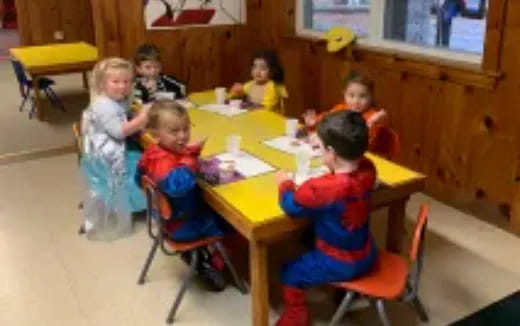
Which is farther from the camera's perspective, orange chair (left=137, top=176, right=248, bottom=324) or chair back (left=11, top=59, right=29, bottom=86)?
chair back (left=11, top=59, right=29, bottom=86)

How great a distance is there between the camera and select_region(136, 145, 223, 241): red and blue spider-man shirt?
189 centimetres

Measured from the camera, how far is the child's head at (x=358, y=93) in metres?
2.39

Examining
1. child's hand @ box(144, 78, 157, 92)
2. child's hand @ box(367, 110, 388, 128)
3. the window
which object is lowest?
child's hand @ box(367, 110, 388, 128)

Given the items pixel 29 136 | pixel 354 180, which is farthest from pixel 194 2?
pixel 354 180

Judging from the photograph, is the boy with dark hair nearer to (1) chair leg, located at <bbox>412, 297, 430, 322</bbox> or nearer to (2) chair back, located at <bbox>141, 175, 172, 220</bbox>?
(2) chair back, located at <bbox>141, 175, 172, 220</bbox>

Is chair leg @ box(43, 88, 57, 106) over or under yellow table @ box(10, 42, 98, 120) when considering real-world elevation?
under

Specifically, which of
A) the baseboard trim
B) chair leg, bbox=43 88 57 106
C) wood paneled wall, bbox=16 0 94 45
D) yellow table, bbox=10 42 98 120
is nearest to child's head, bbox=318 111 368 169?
the baseboard trim

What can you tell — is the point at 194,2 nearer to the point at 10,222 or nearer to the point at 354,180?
the point at 10,222

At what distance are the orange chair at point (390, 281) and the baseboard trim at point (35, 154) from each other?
3.05 m

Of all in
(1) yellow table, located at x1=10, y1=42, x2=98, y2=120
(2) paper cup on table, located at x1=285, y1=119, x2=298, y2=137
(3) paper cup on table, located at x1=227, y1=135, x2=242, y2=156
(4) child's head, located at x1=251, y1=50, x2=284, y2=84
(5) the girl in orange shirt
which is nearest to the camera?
(3) paper cup on table, located at x1=227, y1=135, x2=242, y2=156

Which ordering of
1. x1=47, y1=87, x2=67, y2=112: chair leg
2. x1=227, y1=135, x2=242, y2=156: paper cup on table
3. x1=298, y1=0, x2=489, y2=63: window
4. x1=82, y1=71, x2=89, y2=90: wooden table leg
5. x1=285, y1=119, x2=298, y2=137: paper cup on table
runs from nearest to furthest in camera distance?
x1=227, y1=135, x2=242, y2=156: paper cup on table → x1=285, y1=119, x2=298, y2=137: paper cup on table → x1=298, y1=0, x2=489, y2=63: window → x1=82, y1=71, x2=89, y2=90: wooden table leg → x1=47, y1=87, x2=67, y2=112: chair leg

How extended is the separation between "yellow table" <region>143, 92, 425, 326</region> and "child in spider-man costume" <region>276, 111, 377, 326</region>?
8cm

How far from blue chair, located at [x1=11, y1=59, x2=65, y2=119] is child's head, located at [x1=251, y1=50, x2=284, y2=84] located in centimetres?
237

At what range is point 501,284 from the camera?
7.76 ft
